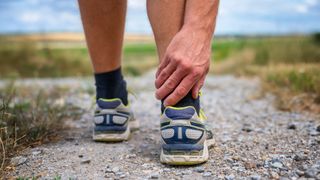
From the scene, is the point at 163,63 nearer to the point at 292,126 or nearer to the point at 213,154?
the point at 213,154

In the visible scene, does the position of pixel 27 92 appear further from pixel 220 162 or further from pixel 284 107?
pixel 220 162

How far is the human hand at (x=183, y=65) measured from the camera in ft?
6.09

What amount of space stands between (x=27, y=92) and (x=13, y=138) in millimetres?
2763

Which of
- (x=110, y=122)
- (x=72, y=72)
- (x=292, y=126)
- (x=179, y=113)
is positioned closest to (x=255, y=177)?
(x=179, y=113)

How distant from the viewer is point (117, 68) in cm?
246

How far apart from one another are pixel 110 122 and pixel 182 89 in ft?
2.21

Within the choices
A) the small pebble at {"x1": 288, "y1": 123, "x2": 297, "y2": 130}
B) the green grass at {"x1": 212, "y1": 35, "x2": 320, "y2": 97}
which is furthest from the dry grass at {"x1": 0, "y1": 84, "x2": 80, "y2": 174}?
the green grass at {"x1": 212, "y1": 35, "x2": 320, "y2": 97}

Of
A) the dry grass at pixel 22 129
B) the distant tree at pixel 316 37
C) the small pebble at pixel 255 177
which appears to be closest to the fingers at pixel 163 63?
the small pebble at pixel 255 177

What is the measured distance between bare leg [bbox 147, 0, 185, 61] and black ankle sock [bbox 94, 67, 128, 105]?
1.80 ft

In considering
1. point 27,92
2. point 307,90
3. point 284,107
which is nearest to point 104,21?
point 284,107

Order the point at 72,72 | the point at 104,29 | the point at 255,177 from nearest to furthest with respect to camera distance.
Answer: the point at 255,177 < the point at 104,29 < the point at 72,72

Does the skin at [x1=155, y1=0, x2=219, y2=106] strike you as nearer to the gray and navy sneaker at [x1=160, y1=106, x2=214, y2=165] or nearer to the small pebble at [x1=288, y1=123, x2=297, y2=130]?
the gray and navy sneaker at [x1=160, y1=106, x2=214, y2=165]

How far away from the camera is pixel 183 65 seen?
6.07ft

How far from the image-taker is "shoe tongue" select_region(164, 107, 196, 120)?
1.93 meters
